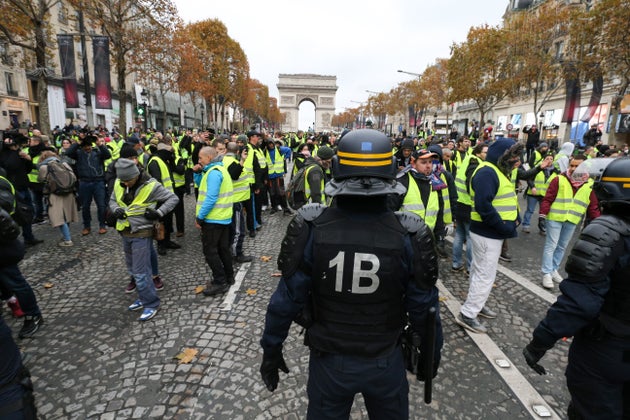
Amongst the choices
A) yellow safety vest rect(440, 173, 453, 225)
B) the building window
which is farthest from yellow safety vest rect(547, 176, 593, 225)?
the building window

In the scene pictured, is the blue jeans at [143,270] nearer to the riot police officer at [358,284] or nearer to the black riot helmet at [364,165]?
the riot police officer at [358,284]

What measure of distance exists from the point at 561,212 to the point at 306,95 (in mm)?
86635

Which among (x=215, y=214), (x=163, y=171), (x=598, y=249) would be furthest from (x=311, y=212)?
→ (x=163, y=171)

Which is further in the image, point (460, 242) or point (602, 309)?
point (460, 242)

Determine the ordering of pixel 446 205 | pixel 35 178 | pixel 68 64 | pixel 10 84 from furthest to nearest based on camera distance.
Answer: pixel 10 84
pixel 68 64
pixel 35 178
pixel 446 205

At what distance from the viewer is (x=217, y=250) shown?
4.77 metres

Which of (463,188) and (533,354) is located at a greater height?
(463,188)

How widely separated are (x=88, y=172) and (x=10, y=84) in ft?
104

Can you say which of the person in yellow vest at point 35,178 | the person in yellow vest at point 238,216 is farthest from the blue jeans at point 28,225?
the person in yellow vest at point 238,216

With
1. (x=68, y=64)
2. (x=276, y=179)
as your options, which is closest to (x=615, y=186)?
(x=276, y=179)

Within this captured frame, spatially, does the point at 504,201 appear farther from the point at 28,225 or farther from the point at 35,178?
the point at 35,178

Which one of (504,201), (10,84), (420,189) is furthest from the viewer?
(10,84)

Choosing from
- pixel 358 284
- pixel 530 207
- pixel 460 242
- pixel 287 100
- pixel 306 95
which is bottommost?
pixel 460 242

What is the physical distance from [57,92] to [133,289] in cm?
3737
